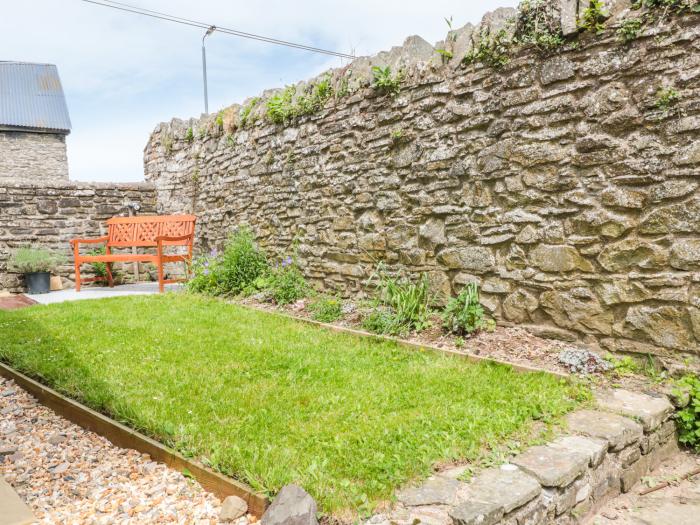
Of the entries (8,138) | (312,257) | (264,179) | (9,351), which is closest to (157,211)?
(264,179)

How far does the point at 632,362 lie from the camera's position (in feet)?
12.1

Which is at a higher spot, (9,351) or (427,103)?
(427,103)

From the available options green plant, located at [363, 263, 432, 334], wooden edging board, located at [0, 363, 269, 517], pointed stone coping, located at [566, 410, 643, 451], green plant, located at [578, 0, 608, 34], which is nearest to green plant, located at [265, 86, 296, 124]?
green plant, located at [363, 263, 432, 334]

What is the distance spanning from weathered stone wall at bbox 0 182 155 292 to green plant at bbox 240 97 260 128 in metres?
3.15

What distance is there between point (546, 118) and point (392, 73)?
5.81ft

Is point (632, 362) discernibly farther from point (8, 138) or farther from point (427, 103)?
point (8, 138)

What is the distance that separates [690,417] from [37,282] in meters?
8.33

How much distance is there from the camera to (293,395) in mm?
3500

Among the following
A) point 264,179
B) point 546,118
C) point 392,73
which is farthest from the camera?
point 264,179

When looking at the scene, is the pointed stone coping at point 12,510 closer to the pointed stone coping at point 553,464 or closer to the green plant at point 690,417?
the pointed stone coping at point 553,464

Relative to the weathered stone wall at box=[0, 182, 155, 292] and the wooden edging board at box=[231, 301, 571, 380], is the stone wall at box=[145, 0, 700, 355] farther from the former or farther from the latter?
the weathered stone wall at box=[0, 182, 155, 292]

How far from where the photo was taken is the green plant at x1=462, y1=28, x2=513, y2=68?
433cm

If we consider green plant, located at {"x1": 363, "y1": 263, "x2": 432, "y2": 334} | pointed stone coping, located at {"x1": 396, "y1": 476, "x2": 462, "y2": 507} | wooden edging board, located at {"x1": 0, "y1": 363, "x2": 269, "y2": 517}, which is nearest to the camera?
pointed stone coping, located at {"x1": 396, "y1": 476, "x2": 462, "y2": 507}

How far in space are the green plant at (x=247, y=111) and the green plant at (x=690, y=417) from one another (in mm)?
5969
